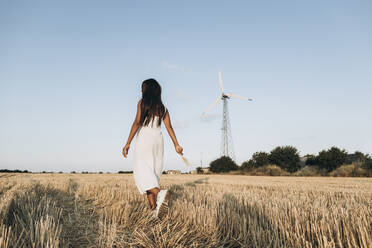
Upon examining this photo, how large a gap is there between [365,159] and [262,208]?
67.9 feet

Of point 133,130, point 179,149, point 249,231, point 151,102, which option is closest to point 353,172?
point 179,149

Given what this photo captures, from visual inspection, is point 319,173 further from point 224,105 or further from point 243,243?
point 243,243

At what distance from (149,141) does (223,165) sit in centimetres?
2893

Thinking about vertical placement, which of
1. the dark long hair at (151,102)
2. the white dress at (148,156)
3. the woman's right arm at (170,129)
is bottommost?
the white dress at (148,156)

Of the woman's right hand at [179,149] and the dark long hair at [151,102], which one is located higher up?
the dark long hair at [151,102]

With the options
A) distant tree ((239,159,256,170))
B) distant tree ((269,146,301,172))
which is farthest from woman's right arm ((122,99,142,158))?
distant tree ((269,146,301,172))

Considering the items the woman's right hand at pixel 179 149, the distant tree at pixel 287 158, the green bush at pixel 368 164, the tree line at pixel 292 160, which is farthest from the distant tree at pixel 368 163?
the woman's right hand at pixel 179 149

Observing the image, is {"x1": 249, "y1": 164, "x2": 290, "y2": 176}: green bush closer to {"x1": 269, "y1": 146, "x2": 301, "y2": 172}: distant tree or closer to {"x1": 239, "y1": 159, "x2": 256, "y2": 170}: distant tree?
{"x1": 239, "y1": 159, "x2": 256, "y2": 170}: distant tree

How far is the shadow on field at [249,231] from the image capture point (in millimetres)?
1995

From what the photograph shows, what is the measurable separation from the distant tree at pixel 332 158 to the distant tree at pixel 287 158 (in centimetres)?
264

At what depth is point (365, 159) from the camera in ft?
62.3

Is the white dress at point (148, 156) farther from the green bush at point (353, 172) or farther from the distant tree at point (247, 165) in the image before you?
the distant tree at point (247, 165)

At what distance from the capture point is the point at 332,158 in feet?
78.6

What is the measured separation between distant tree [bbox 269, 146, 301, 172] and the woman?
25.7 m
